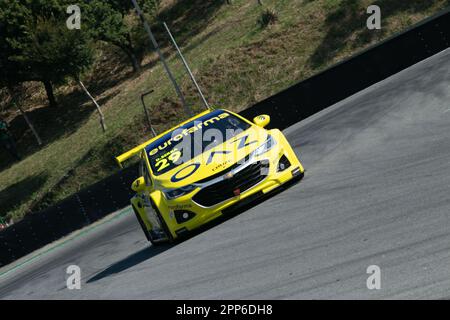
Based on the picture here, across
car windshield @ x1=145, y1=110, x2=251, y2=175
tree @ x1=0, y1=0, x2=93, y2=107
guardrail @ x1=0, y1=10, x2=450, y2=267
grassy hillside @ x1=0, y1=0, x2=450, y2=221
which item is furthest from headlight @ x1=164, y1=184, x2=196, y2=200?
tree @ x1=0, y1=0, x2=93, y2=107

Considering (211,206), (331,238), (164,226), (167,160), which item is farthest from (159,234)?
(331,238)

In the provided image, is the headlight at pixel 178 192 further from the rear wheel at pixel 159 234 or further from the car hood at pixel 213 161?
the rear wheel at pixel 159 234

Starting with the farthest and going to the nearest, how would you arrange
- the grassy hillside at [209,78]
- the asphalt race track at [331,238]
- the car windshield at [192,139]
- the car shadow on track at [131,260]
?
1. the grassy hillside at [209,78]
2. the car shadow on track at [131,260]
3. the car windshield at [192,139]
4. the asphalt race track at [331,238]

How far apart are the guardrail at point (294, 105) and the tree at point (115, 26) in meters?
26.7

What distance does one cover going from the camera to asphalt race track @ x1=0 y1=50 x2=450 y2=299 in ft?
21.7

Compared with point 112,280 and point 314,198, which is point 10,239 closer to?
point 112,280

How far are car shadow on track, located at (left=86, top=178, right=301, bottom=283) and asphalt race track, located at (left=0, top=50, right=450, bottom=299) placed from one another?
59 millimetres

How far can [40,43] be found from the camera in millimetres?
44750

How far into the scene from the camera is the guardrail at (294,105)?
21.4 m

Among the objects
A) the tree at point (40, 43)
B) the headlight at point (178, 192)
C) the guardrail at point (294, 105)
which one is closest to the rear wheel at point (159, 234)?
the headlight at point (178, 192)

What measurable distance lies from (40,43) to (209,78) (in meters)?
11.7

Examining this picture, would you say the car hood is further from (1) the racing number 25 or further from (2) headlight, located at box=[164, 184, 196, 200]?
(1) the racing number 25

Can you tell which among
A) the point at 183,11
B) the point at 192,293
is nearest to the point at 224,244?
the point at 192,293

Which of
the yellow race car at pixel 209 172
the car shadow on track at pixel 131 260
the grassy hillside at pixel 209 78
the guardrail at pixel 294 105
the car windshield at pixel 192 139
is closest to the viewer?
the yellow race car at pixel 209 172
